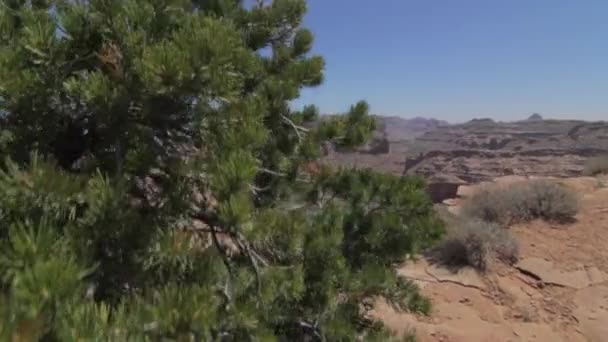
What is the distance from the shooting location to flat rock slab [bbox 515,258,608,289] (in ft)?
21.5

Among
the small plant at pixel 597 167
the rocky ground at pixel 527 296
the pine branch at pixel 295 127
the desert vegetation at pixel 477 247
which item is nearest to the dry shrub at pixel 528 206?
the rocky ground at pixel 527 296

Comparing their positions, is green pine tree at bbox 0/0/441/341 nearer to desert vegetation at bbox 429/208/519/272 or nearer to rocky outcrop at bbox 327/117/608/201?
desert vegetation at bbox 429/208/519/272

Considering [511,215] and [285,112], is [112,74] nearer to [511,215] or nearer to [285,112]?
[285,112]

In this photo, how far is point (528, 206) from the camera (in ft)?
29.7

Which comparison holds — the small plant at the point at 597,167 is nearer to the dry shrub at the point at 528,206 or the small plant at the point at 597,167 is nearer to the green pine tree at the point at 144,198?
the dry shrub at the point at 528,206

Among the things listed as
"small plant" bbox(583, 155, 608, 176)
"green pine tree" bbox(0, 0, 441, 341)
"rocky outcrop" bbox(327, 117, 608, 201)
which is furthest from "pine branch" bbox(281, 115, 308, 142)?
"rocky outcrop" bbox(327, 117, 608, 201)

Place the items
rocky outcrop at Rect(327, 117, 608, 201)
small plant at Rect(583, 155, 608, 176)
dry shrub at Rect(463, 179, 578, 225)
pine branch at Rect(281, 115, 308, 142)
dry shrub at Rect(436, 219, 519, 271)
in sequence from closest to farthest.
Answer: pine branch at Rect(281, 115, 308, 142), dry shrub at Rect(436, 219, 519, 271), dry shrub at Rect(463, 179, 578, 225), small plant at Rect(583, 155, 608, 176), rocky outcrop at Rect(327, 117, 608, 201)

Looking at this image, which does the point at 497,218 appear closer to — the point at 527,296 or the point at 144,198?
the point at 527,296

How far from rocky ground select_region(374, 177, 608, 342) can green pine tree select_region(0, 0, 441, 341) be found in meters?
2.58

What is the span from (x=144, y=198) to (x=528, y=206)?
28.7 feet

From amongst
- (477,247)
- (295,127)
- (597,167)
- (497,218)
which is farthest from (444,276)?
(597,167)

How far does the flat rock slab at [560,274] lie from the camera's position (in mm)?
6547

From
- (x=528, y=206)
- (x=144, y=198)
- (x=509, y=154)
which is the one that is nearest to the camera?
(x=144, y=198)

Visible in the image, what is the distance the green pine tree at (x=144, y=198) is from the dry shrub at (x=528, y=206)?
22.9 feet
